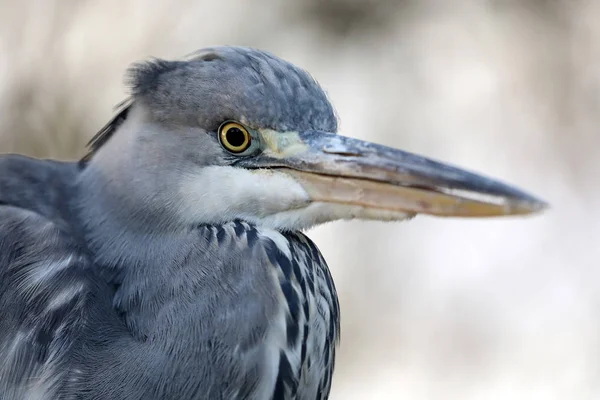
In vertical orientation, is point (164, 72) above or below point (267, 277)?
above

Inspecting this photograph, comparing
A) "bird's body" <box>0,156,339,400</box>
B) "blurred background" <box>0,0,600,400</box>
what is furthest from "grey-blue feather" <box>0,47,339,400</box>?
"blurred background" <box>0,0,600,400</box>

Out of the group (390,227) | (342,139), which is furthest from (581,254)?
(342,139)

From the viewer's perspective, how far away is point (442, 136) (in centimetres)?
409

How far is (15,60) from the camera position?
3.70 m

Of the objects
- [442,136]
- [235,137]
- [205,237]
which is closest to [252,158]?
[235,137]

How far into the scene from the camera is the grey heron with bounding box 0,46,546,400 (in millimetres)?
1331

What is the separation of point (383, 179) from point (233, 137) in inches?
11.4

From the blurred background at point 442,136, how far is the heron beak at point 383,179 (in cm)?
254

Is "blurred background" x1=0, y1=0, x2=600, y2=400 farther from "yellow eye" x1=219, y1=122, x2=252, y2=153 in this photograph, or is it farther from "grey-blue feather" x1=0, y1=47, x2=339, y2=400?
"yellow eye" x1=219, y1=122, x2=252, y2=153

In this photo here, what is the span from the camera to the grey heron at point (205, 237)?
1.33 m

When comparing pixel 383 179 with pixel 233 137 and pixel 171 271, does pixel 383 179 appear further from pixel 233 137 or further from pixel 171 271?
pixel 171 271

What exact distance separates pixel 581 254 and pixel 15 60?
2.94 meters

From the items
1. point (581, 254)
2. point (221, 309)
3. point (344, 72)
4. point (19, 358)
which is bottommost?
point (19, 358)

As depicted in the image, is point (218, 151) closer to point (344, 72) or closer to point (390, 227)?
point (390, 227)
